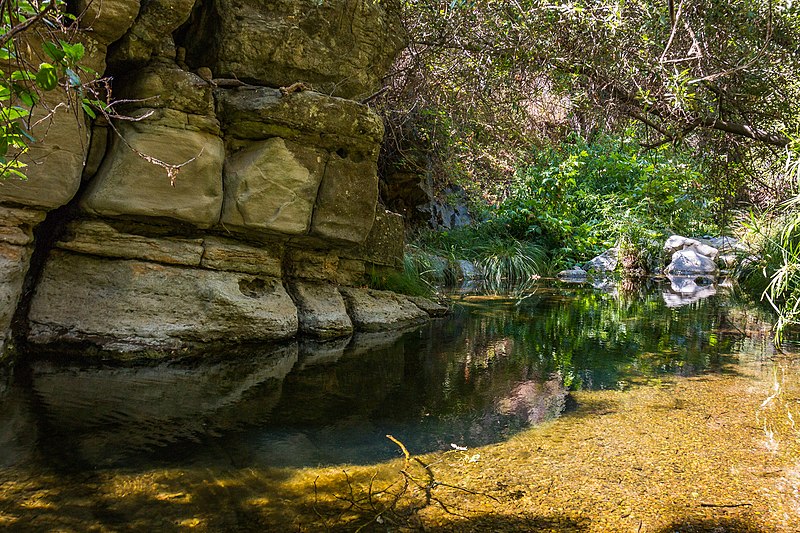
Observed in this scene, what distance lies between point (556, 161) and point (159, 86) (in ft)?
34.2

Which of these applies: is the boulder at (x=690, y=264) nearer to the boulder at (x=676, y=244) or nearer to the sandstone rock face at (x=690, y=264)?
the sandstone rock face at (x=690, y=264)

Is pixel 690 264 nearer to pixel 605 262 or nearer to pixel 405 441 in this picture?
pixel 605 262

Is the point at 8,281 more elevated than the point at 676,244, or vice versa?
the point at 676,244

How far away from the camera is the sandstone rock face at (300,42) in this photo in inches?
185

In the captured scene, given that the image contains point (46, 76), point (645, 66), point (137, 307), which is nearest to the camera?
point (46, 76)

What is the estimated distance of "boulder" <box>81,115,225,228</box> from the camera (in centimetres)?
416

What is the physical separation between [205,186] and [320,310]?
4.83ft

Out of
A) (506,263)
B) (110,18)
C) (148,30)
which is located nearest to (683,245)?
(506,263)

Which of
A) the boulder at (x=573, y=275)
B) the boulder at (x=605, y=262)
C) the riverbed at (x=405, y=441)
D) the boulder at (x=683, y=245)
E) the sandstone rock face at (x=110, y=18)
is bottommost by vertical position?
the riverbed at (x=405, y=441)

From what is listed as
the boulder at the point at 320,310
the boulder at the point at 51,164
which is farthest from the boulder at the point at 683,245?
the boulder at the point at 51,164

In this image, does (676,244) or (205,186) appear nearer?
(205,186)

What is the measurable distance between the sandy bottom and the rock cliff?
6.88 feet

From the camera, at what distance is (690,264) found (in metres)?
12.7

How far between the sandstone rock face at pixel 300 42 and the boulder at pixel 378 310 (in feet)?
6.28
